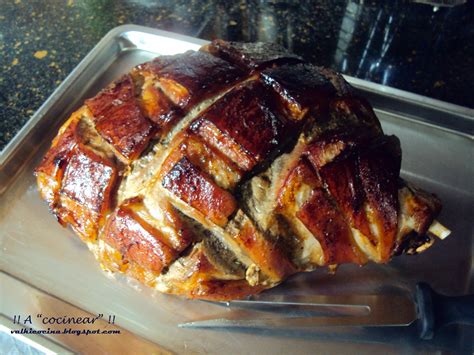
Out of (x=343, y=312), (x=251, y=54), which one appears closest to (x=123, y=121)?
(x=251, y=54)

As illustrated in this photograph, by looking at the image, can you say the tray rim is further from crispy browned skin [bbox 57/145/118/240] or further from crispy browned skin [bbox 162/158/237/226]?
crispy browned skin [bbox 162/158/237/226]

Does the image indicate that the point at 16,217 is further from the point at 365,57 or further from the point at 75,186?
the point at 365,57

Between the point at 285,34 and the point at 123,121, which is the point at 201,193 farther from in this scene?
the point at 285,34

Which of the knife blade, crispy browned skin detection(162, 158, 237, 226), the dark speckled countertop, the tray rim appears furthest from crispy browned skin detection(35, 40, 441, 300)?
the dark speckled countertop

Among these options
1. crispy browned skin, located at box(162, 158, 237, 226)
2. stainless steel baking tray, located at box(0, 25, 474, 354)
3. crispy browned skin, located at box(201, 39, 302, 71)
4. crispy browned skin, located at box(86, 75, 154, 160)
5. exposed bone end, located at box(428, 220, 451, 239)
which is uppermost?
crispy browned skin, located at box(201, 39, 302, 71)

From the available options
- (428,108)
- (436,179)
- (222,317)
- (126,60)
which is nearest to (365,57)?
(428,108)

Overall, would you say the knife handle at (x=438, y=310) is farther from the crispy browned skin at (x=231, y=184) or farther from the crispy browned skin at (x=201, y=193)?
the crispy browned skin at (x=201, y=193)
